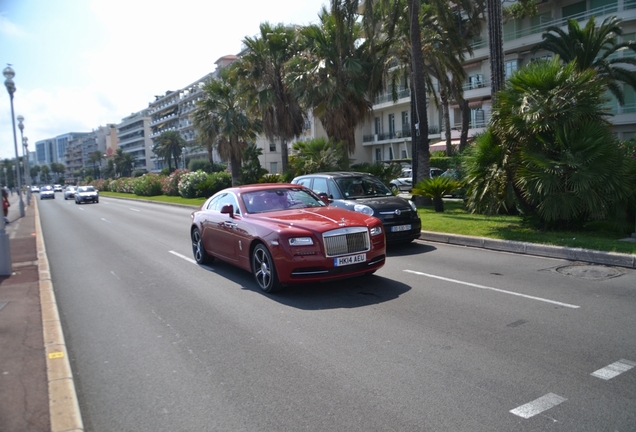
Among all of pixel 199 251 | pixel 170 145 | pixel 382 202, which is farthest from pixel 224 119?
pixel 170 145

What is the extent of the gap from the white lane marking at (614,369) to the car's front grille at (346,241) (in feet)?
12.1

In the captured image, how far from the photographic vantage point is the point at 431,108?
5134 cm

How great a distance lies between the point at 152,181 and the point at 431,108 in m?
29.7

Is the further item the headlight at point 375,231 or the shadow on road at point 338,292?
the headlight at point 375,231

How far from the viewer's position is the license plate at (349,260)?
7.34 metres

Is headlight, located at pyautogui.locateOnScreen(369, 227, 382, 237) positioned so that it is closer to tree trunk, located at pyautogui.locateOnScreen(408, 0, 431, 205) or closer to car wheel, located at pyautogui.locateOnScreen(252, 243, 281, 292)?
car wheel, located at pyautogui.locateOnScreen(252, 243, 281, 292)

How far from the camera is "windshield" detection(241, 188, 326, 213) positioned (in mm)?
8789

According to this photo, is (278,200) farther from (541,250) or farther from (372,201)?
(541,250)

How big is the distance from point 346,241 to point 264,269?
134 centimetres

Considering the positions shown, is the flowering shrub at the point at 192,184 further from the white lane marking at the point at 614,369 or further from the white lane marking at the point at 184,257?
the white lane marking at the point at 614,369

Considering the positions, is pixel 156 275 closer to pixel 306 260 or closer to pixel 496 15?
pixel 306 260

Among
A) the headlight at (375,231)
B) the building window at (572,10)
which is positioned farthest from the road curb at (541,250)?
the building window at (572,10)

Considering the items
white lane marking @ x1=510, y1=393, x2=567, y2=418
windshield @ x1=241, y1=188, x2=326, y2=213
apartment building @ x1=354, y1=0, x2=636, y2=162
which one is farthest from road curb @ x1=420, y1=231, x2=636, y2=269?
apartment building @ x1=354, y1=0, x2=636, y2=162

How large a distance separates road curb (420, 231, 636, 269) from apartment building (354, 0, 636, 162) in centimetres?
1665
